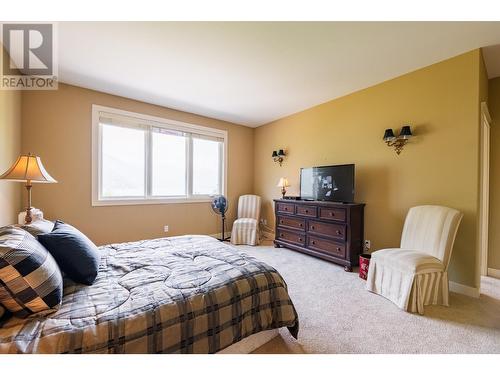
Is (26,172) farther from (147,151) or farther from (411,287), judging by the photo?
(411,287)

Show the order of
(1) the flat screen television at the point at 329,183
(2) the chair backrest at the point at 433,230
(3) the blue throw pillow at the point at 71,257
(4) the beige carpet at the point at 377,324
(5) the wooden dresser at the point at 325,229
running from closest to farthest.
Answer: (3) the blue throw pillow at the point at 71,257 < (4) the beige carpet at the point at 377,324 < (2) the chair backrest at the point at 433,230 < (5) the wooden dresser at the point at 325,229 < (1) the flat screen television at the point at 329,183

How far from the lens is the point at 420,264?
6.61 ft

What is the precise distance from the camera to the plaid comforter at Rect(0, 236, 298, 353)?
932 millimetres

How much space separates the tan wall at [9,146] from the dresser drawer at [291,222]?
368cm

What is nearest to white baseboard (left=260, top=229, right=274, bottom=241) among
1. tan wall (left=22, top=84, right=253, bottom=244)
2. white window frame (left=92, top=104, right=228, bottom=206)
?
white window frame (left=92, top=104, right=228, bottom=206)

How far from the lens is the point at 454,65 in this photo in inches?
94.4

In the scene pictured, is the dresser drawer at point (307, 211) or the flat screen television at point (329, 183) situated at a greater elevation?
the flat screen television at point (329, 183)

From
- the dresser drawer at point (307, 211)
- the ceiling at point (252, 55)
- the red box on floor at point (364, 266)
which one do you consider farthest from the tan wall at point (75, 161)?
the red box on floor at point (364, 266)

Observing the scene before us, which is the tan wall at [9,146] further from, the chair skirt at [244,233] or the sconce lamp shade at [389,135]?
the sconce lamp shade at [389,135]

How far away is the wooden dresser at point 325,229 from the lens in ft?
9.78

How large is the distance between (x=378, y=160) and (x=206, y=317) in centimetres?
303
